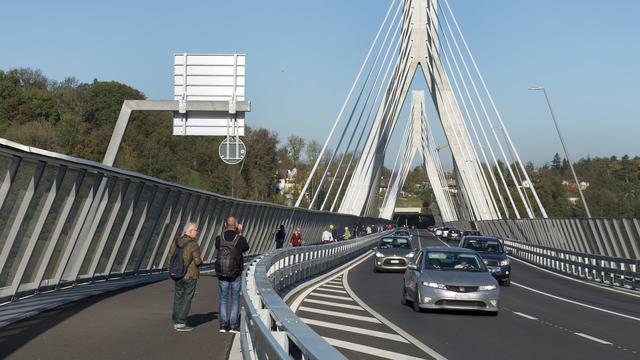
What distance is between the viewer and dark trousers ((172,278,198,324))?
14891 millimetres

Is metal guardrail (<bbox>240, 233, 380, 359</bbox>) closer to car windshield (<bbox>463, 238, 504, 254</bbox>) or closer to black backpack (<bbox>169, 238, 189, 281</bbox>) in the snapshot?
black backpack (<bbox>169, 238, 189, 281</bbox>)

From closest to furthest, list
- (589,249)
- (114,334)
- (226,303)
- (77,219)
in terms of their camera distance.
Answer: (114,334)
(226,303)
(77,219)
(589,249)

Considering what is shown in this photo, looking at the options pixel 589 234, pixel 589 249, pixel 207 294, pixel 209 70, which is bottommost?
→ pixel 207 294

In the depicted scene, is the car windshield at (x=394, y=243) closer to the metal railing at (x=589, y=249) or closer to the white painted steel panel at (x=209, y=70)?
the metal railing at (x=589, y=249)

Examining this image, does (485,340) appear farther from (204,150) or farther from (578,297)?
(204,150)

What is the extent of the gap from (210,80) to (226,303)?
1734cm

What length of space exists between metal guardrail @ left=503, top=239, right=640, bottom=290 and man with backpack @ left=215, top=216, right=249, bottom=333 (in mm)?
20095

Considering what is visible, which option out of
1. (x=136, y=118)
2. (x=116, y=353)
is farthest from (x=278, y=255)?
(x=136, y=118)

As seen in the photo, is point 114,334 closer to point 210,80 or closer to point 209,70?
point 210,80

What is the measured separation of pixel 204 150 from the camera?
107m

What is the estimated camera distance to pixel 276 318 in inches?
346

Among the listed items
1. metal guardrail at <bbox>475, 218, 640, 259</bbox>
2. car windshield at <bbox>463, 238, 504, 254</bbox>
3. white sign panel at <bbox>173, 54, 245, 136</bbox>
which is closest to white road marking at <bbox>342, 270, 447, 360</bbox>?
white sign panel at <bbox>173, 54, 245, 136</bbox>

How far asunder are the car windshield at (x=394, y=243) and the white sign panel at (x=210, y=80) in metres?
9.89

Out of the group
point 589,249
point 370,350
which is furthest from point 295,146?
point 370,350
